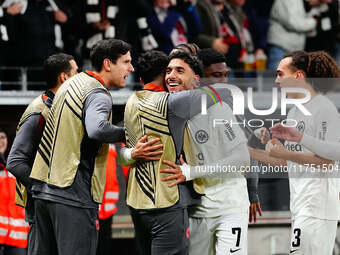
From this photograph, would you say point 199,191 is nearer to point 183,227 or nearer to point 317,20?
point 183,227

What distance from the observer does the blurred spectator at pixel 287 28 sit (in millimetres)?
9508

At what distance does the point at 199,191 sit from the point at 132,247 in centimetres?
389

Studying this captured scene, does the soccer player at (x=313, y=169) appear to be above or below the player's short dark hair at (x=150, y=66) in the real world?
below

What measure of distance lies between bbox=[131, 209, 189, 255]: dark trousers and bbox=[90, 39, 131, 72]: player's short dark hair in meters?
1.05

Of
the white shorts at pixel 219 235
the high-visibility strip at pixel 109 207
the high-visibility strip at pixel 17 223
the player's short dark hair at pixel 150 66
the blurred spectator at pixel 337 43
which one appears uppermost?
the blurred spectator at pixel 337 43

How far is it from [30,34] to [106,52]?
11.2 feet

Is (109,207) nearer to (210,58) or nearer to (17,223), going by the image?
(17,223)

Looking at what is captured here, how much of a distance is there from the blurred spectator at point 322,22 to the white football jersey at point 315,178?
4698 millimetres

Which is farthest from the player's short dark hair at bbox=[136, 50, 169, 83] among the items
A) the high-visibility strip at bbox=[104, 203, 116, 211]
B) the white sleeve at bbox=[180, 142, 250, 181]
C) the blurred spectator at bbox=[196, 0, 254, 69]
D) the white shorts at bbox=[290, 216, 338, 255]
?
the blurred spectator at bbox=[196, 0, 254, 69]

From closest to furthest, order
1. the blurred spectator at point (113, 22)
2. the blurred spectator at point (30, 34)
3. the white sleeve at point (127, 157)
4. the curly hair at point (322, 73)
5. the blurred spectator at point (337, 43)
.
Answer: the white sleeve at point (127, 157), the curly hair at point (322, 73), the blurred spectator at point (30, 34), the blurred spectator at point (113, 22), the blurred spectator at point (337, 43)

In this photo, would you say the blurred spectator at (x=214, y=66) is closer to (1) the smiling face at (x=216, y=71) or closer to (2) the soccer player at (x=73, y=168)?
(1) the smiling face at (x=216, y=71)

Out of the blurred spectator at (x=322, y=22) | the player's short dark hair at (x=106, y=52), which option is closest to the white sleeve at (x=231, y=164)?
the player's short dark hair at (x=106, y=52)

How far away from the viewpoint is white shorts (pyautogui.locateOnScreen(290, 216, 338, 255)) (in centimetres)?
514

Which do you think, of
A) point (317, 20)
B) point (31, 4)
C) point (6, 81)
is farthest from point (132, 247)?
point (317, 20)
